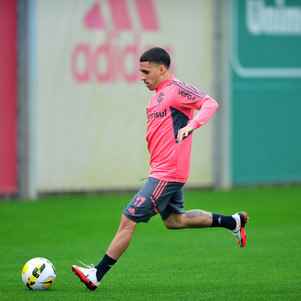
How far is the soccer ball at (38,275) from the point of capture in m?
6.66

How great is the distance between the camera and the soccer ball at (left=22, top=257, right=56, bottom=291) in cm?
666

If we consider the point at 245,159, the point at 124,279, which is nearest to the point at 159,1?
the point at 245,159

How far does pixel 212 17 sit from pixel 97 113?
3.20 meters

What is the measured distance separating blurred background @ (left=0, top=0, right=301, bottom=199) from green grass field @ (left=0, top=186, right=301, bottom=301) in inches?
34.5

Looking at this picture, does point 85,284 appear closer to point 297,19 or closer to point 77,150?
point 77,150

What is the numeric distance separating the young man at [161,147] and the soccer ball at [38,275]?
299 millimetres

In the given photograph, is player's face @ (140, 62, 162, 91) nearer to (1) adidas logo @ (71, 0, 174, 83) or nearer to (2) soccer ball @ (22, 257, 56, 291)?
(2) soccer ball @ (22, 257, 56, 291)

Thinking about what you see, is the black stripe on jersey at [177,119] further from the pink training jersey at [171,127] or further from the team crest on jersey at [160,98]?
the team crest on jersey at [160,98]

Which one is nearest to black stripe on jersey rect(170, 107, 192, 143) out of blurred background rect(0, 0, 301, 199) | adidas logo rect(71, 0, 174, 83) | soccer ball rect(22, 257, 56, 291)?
soccer ball rect(22, 257, 56, 291)

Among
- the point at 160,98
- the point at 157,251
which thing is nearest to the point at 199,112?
the point at 160,98

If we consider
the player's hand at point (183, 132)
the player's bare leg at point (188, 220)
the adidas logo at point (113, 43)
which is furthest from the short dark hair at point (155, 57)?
the adidas logo at point (113, 43)

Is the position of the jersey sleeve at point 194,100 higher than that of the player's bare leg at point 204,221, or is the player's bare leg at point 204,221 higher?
the jersey sleeve at point 194,100

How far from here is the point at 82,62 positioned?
13.8 m

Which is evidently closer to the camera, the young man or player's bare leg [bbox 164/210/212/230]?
the young man
